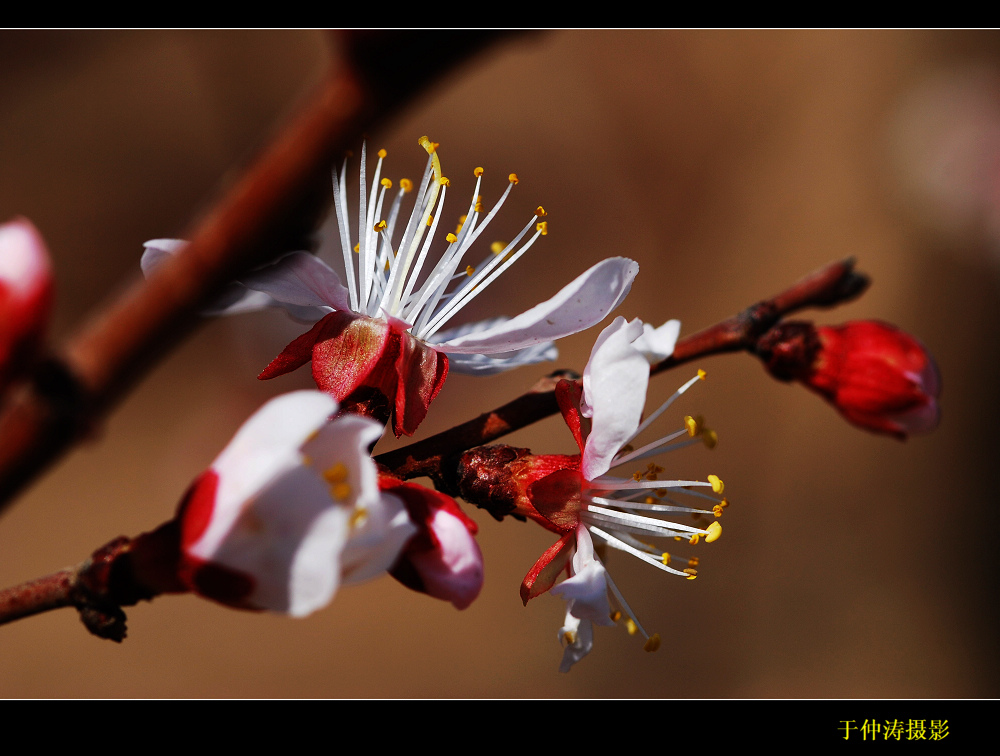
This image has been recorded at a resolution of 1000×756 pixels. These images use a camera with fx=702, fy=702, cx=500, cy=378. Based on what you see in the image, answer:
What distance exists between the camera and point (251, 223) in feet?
0.81

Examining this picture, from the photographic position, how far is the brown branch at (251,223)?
247 millimetres

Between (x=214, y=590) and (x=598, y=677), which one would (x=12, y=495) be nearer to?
(x=214, y=590)

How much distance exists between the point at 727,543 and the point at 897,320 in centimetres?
118

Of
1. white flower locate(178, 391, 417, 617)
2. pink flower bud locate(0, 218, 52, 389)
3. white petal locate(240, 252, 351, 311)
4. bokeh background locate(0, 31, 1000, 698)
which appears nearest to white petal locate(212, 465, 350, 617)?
white flower locate(178, 391, 417, 617)

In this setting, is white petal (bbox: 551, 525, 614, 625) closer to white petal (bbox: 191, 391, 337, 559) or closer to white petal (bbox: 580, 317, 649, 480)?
white petal (bbox: 580, 317, 649, 480)

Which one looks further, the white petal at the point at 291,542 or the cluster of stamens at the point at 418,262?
the cluster of stamens at the point at 418,262

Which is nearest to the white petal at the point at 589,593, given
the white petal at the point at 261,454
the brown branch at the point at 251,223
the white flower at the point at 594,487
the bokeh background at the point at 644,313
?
the white flower at the point at 594,487

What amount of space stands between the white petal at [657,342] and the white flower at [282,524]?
264 mm

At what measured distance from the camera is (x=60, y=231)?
2.68m

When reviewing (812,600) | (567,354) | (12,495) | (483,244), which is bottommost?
(812,600)

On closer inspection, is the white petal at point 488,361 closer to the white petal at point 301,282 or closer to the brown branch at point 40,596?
the white petal at point 301,282

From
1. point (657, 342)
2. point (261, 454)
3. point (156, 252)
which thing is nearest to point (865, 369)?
point (657, 342)

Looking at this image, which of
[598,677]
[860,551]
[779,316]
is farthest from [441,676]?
[779,316]

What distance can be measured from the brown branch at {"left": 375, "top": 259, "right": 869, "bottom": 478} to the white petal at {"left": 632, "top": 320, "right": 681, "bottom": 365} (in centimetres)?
8
